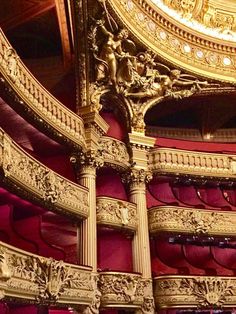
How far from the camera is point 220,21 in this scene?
1427 cm

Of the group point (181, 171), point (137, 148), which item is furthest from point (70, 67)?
point (181, 171)

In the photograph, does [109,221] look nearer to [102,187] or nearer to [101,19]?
[102,187]

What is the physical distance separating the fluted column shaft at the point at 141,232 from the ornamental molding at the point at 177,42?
367cm

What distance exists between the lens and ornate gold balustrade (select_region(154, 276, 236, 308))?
1002cm

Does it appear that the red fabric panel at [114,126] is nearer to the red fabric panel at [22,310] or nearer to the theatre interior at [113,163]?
the theatre interior at [113,163]

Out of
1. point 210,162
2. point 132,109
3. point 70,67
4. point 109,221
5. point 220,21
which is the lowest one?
point 109,221

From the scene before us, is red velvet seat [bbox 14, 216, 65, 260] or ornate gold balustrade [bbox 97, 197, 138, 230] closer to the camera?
red velvet seat [bbox 14, 216, 65, 260]

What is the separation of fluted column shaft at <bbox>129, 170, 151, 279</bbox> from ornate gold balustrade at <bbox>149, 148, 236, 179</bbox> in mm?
771

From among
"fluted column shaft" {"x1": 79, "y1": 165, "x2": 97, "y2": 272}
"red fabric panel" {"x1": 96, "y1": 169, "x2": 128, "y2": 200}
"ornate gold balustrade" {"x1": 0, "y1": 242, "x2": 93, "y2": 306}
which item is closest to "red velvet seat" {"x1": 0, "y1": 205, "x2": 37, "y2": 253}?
"ornate gold balustrade" {"x1": 0, "y1": 242, "x2": 93, "y2": 306}

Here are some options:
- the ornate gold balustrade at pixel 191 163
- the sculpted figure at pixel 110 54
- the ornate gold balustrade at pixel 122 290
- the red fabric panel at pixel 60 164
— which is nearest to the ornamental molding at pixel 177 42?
the sculpted figure at pixel 110 54

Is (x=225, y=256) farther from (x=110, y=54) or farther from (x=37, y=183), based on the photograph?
(x=37, y=183)

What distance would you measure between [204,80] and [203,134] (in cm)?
240

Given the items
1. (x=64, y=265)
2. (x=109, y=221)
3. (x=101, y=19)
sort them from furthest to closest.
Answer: (x=101, y=19)
(x=109, y=221)
(x=64, y=265)

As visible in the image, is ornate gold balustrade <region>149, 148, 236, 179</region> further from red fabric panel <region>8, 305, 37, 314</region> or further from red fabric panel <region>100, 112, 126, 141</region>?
red fabric panel <region>8, 305, 37, 314</region>
